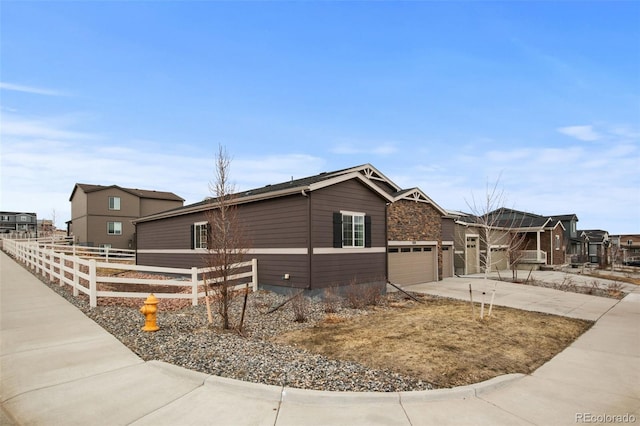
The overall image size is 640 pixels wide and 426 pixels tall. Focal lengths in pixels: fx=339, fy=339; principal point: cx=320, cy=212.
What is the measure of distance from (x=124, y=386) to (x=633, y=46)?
47.7ft

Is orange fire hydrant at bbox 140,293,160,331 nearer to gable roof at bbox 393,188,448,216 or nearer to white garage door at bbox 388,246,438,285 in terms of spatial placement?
white garage door at bbox 388,246,438,285

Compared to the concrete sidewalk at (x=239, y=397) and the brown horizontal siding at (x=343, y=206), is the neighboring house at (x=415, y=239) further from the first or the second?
the concrete sidewalk at (x=239, y=397)

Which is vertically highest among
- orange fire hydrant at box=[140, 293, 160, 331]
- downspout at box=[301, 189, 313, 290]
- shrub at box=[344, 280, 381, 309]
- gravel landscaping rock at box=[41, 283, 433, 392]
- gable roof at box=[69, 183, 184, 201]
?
gable roof at box=[69, 183, 184, 201]

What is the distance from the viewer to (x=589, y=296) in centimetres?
1459

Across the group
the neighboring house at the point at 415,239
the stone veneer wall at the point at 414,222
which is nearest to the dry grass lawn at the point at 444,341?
the neighboring house at the point at 415,239

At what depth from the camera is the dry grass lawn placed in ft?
17.7

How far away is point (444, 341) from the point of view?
6.89 m

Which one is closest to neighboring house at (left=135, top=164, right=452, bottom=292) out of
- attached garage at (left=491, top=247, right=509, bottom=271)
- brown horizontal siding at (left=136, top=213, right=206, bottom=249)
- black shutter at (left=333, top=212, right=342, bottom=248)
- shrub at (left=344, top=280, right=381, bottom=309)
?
black shutter at (left=333, top=212, right=342, bottom=248)

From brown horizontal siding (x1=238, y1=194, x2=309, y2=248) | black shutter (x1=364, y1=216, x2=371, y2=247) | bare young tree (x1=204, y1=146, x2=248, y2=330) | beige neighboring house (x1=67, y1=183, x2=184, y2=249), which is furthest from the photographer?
beige neighboring house (x1=67, y1=183, x2=184, y2=249)

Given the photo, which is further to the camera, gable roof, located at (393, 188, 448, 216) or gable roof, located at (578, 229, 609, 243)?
gable roof, located at (578, 229, 609, 243)

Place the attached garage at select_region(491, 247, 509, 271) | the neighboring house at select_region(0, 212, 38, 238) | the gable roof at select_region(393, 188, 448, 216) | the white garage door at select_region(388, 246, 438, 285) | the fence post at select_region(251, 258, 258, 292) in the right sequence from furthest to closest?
the neighboring house at select_region(0, 212, 38, 238) < the attached garage at select_region(491, 247, 509, 271) < the gable roof at select_region(393, 188, 448, 216) < the white garage door at select_region(388, 246, 438, 285) < the fence post at select_region(251, 258, 258, 292)

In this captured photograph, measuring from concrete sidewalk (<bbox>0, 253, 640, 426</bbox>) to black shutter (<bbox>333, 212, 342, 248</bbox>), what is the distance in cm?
736

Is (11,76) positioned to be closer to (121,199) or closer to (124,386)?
(124,386)

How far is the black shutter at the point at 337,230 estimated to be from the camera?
12.2m
